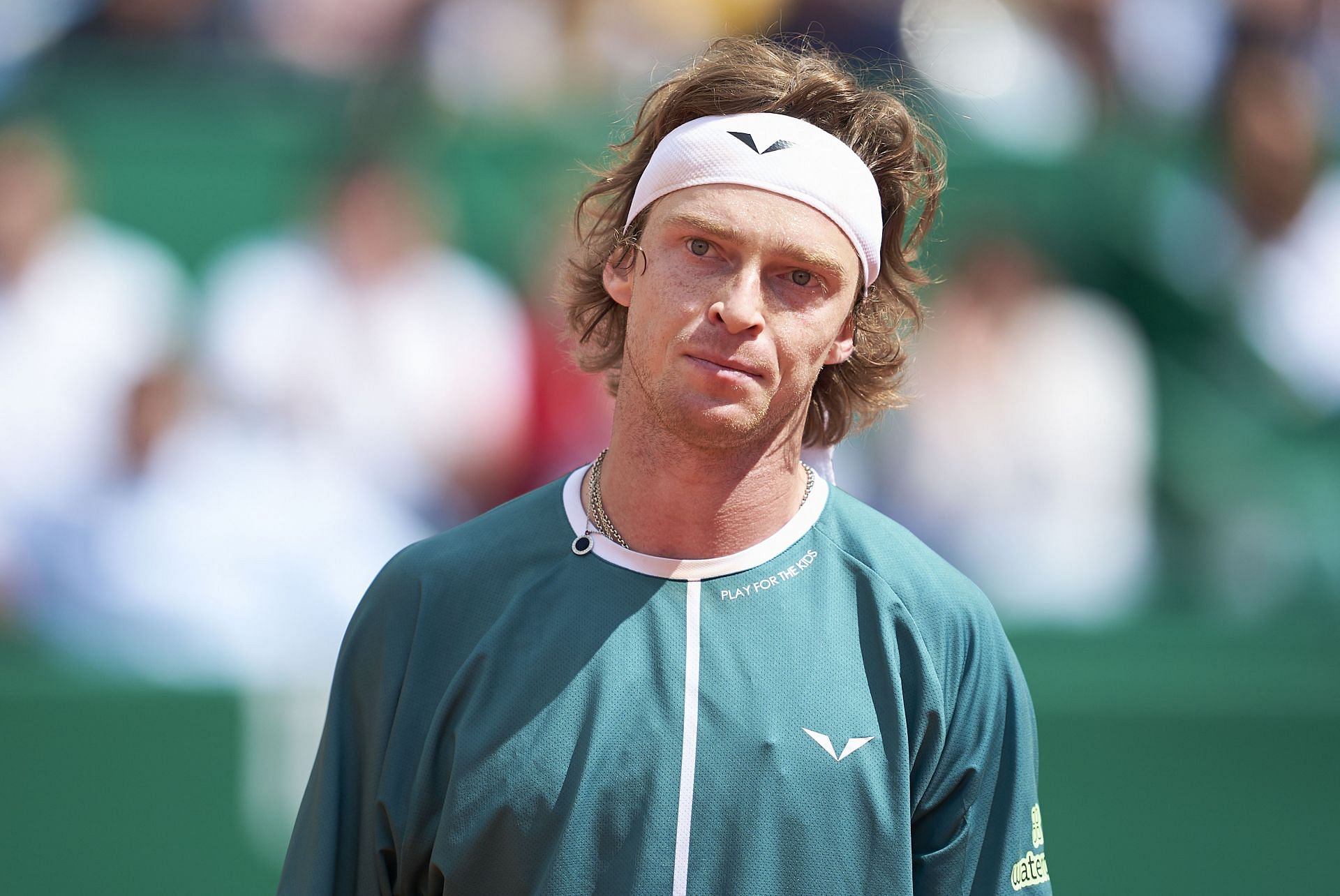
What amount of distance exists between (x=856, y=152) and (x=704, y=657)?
0.99 metres

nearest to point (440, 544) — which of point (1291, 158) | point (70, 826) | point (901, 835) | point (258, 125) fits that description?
point (901, 835)

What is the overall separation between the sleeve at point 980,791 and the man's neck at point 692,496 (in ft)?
1.42

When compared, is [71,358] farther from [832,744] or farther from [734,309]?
[832,744]

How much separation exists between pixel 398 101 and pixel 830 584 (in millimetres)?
5319

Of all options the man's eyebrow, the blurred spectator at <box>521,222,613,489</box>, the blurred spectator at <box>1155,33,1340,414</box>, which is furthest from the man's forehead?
the blurred spectator at <box>1155,33,1340,414</box>

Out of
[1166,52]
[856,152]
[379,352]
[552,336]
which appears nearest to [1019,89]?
[1166,52]

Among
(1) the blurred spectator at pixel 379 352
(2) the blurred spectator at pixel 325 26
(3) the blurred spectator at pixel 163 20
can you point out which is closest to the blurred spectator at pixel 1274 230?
(1) the blurred spectator at pixel 379 352

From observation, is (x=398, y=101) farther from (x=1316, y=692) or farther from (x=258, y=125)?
(x=1316, y=692)

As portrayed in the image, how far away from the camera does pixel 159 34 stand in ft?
→ 25.4

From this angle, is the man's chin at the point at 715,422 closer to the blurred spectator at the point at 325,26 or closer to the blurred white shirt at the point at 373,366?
the blurred white shirt at the point at 373,366

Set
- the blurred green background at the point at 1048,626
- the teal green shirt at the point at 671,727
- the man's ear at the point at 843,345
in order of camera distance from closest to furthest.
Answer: the teal green shirt at the point at 671,727, the man's ear at the point at 843,345, the blurred green background at the point at 1048,626

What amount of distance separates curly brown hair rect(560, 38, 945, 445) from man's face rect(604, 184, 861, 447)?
18 centimetres

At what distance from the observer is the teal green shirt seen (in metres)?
2.50

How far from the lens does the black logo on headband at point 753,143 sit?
8.79ft
